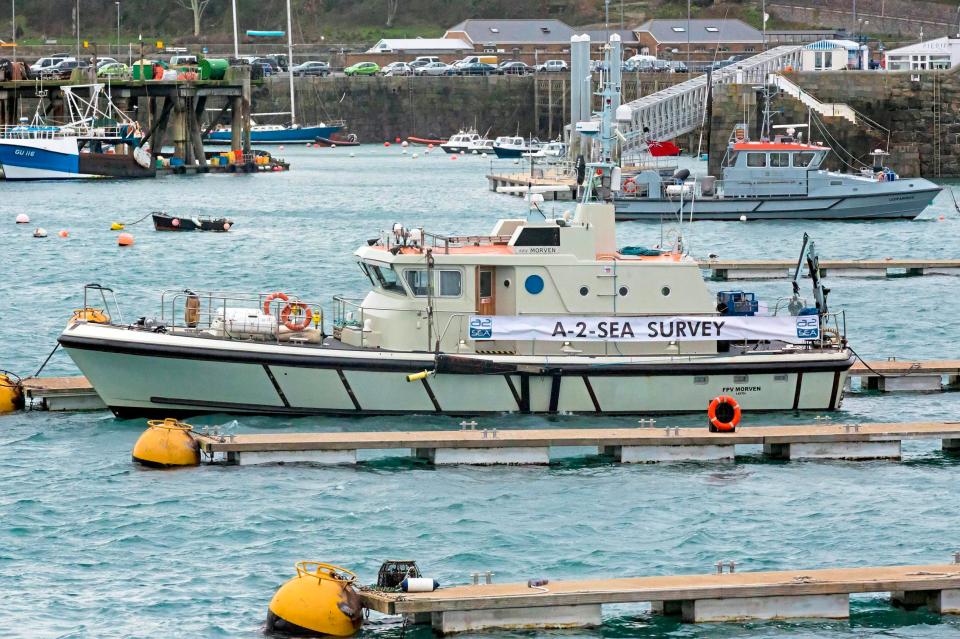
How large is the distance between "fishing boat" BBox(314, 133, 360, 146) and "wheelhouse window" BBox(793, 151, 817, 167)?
67.6 m

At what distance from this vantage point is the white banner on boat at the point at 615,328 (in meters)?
23.4

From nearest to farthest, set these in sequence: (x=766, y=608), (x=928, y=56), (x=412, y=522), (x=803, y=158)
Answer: (x=766, y=608) → (x=412, y=522) → (x=803, y=158) → (x=928, y=56)

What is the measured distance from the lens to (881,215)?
185 feet

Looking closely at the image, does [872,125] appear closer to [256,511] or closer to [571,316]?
[571,316]

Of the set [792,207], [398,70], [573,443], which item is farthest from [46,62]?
[573,443]

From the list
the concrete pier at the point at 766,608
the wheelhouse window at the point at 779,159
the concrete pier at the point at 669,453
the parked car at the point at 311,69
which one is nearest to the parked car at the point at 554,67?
the parked car at the point at 311,69

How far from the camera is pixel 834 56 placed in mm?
83812

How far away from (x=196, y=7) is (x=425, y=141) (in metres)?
24.5

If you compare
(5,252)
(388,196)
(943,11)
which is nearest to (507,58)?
(943,11)

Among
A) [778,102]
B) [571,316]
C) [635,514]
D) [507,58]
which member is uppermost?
[507,58]

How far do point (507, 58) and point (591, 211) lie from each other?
101454 millimetres

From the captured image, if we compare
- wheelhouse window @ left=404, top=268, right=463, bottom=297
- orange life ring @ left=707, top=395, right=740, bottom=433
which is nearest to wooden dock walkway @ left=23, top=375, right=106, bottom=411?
wheelhouse window @ left=404, top=268, right=463, bottom=297

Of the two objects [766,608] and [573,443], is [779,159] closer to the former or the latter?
[573,443]

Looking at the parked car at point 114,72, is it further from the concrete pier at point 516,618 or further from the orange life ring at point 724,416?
the concrete pier at point 516,618
